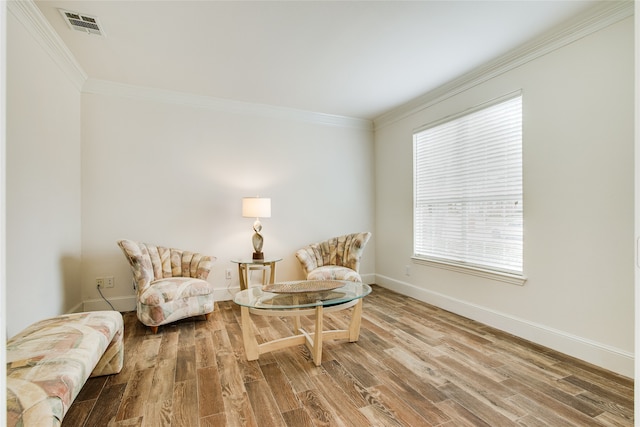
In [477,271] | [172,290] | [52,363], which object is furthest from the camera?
[477,271]

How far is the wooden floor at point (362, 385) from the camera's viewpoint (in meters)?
1.68

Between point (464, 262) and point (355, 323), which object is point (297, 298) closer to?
point (355, 323)

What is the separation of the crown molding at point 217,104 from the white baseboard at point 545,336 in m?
2.73

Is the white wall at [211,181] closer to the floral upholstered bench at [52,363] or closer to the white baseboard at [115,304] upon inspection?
the white baseboard at [115,304]

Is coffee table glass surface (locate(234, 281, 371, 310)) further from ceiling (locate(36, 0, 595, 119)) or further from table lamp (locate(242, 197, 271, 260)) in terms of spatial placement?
ceiling (locate(36, 0, 595, 119))

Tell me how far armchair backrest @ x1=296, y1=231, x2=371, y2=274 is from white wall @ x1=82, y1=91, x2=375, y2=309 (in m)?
0.32

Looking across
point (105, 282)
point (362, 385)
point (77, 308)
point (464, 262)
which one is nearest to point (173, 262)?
point (105, 282)

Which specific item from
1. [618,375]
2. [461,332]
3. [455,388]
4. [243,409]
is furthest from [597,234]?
[243,409]

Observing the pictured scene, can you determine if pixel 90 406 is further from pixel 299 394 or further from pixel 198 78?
pixel 198 78

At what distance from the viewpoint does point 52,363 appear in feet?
4.45

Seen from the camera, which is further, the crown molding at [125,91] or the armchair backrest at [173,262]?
the armchair backrest at [173,262]

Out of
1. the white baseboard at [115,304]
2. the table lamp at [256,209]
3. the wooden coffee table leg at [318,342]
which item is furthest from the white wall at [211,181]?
the wooden coffee table leg at [318,342]

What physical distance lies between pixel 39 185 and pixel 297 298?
Result: 225 centimetres

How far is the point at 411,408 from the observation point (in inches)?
69.1
